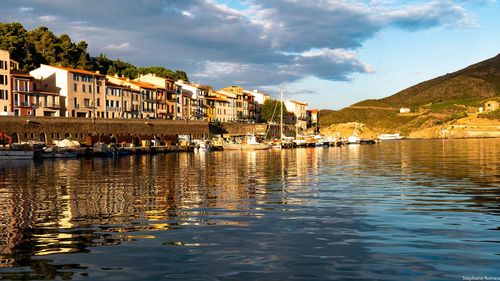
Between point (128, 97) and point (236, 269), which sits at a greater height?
point (128, 97)

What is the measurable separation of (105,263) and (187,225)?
5747 mm

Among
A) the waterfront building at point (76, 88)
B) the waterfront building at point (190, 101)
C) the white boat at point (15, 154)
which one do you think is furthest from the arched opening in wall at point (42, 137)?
the waterfront building at point (190, 101)

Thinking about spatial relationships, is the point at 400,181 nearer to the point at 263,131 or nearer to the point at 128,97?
the point at 128,97

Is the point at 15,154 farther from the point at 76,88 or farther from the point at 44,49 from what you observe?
the point at 44,49

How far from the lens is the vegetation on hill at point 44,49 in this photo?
126 m

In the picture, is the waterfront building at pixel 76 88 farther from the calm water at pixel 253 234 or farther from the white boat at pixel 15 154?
the calm water at pixel 253 234

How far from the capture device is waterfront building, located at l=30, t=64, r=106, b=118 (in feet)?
381

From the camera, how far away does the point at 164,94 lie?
495 ft

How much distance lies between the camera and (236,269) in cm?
1251

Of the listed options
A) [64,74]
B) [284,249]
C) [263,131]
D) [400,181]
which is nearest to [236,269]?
[284,249]

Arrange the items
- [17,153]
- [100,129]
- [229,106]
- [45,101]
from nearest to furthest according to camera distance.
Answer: [17,153], [45,101], [100,129], [229,106]

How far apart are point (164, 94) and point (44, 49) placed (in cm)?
3560

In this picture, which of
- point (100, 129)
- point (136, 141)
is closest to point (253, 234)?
point (100, 129)

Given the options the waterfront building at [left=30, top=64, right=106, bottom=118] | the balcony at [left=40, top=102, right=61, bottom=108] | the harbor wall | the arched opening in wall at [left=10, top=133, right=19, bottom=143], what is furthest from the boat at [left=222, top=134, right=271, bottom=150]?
the arched opening in wall at [left=10, top=133, right=19, bottom=143]
